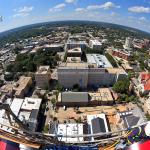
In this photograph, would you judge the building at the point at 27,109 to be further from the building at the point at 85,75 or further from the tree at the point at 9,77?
the tree at the point at 9,77

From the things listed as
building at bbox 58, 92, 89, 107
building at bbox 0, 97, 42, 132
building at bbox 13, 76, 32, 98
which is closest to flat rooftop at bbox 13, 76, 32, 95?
building at bbox 13, 76, 32, 98

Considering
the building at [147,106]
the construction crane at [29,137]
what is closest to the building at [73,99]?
the building at [147,106]

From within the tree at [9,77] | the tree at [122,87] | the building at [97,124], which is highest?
the tree at [9,77]

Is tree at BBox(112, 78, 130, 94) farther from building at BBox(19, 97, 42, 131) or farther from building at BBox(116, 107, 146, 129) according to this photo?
building at BBox(19, 97, 42, 131)

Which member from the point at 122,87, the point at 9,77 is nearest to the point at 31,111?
the point at 122,87

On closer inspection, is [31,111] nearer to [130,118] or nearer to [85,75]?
[85,75]

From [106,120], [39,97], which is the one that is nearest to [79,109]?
[106,120]
